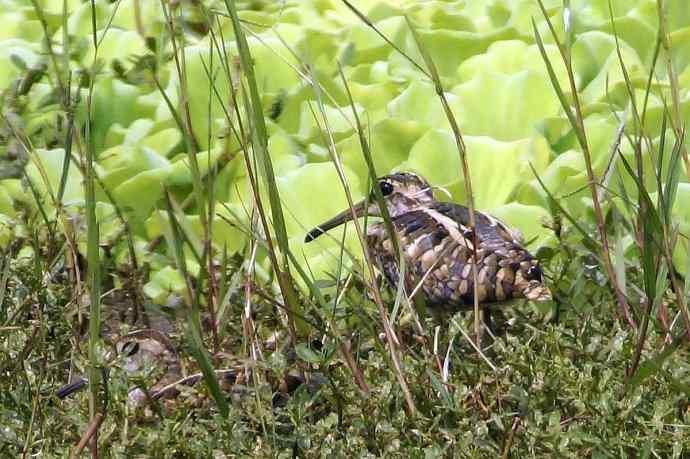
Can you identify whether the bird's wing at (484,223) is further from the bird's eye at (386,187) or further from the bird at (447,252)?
the bird's eye at (386,187)

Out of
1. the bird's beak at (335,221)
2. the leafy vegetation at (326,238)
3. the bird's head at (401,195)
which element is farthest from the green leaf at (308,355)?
the bird's head at (401,195)

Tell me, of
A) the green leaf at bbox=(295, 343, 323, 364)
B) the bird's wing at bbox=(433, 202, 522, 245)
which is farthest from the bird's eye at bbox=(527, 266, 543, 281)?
the green leaf at bbox=(295, 343, 323, 364)

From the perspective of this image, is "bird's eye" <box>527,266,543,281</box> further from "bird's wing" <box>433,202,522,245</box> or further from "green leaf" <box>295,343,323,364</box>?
"green leaf" <box>295,343,323,364</box>

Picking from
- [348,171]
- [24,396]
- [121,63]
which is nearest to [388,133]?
[348,171]

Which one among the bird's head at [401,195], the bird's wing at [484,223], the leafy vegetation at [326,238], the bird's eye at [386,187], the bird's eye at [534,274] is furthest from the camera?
the bird's eye at [386,187]

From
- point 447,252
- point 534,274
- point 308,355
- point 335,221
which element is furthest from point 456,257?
point 308,355

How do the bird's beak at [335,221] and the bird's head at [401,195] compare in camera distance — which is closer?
the bird's beak at [335,221]

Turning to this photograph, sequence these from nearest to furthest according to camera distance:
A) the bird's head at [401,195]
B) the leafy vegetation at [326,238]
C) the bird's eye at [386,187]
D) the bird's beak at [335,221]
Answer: the leafy vegetation at [326,238] < the bird's beak at [335,221] < the bird's head at [401,195] < the bird's eye at [386,187]

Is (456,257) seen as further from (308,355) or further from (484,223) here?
(308,355)
